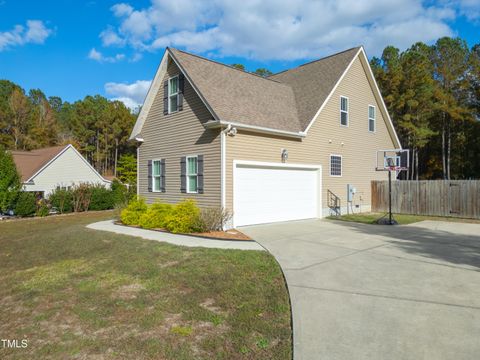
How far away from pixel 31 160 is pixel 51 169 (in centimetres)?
250

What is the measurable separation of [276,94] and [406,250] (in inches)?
380

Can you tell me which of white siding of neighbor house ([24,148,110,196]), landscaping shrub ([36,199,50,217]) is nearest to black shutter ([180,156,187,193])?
landscaping shrub ([36,199,50,217])

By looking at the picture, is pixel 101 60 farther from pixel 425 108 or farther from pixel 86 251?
pixel 425 108

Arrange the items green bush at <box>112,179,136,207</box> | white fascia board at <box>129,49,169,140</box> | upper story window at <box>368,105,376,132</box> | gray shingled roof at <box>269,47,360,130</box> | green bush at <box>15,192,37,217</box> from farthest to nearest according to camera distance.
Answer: green bush at <box>112,179,136,207</box> → green bush at <box>15,192,37,217</box> → upper story window at <box>368,105,376,132</box> → gray shingled roof at <box>269,47,360,130</box> → white fascia board at <box>129,49,169,140</box>

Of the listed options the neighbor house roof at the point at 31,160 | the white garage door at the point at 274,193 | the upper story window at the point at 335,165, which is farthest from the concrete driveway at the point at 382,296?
the neighbor house roof at the point at 31,160

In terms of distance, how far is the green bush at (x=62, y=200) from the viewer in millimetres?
20922

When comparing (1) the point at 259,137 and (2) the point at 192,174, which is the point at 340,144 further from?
(2) the point at 192,174

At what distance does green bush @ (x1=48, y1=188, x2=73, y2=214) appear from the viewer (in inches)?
824

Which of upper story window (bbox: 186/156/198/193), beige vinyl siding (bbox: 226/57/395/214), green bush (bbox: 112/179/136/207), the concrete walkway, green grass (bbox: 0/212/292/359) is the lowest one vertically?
green grass (bbox: 0/212/292/359)

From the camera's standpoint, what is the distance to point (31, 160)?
26531mm

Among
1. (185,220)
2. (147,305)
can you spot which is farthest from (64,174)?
(147,305)

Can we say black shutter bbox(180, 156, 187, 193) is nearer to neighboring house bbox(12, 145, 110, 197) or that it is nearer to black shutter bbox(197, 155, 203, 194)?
black shutter bbox(197, 155, 203, 194)

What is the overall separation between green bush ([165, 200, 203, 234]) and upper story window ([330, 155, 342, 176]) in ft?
25.5

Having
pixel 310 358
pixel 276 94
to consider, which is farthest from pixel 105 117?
pixel 310 358
